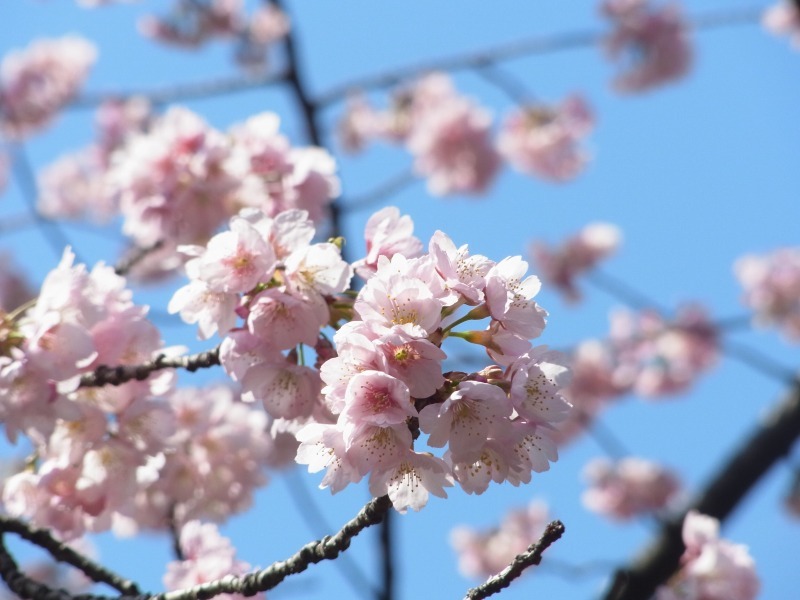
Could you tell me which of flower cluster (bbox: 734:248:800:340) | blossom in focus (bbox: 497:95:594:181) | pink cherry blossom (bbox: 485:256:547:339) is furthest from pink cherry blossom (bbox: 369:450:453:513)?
flower cluster (bbox: 734:248:800:340)

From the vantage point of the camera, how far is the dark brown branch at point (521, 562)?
1399 mm

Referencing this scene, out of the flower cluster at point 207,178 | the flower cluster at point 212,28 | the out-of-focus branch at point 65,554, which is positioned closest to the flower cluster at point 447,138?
the flower cluster at point 212,28

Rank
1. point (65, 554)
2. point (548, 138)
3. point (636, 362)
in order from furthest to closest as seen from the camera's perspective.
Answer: point (636, 362)
point (548, 138)
point (65, 554)

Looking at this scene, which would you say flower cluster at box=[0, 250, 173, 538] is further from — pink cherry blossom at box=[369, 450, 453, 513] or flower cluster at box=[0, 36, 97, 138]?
flower cluster at box=[0, 36, 97, 138]

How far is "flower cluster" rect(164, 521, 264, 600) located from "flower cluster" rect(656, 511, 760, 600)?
1472 millimetres

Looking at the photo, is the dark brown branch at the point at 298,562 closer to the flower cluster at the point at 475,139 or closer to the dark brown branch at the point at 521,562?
the dark brown branch at the point at 521,562

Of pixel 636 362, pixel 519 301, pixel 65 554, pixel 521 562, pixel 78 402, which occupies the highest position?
pixel 78 402

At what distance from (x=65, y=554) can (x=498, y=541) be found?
6.53 meters

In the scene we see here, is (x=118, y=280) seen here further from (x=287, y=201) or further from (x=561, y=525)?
(x=561, y=525)

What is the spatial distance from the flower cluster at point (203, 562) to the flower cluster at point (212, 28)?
22.0ft

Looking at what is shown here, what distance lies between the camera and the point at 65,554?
1867mm

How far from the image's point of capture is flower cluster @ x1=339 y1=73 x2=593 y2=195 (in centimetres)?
706

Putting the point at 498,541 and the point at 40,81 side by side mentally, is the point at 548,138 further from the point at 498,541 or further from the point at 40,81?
the point at 40,81

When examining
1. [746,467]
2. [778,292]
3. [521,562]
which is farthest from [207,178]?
[778,292]
